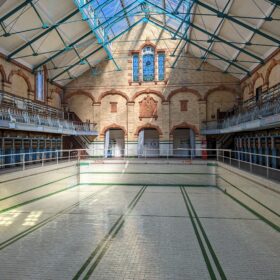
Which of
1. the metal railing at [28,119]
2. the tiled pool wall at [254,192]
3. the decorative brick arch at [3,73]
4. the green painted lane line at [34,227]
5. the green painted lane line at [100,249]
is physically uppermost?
the decorative brick arch at [3,73]

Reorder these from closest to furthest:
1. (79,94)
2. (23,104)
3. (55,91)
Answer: (23,104)
(55,91)
(79,94)

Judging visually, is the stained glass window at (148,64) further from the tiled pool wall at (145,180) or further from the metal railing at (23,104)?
the tiled pool wall at (145,180)

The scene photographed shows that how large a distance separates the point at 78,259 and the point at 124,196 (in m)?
7.77

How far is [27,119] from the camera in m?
14.2

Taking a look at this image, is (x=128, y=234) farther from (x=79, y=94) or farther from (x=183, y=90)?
(x=79, y=94)

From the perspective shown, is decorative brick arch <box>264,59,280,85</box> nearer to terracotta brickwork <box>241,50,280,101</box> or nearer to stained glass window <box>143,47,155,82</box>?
terracotta brickwork <box>241,50,280,101</box>

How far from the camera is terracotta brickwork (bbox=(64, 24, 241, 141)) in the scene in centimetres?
2408

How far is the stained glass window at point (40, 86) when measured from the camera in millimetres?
20938

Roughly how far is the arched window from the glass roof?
244cm

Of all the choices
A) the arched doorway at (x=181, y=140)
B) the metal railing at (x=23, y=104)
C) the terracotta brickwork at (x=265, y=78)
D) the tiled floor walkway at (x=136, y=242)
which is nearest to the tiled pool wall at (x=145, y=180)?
the tiled floor walkway at (x=136, y=242)

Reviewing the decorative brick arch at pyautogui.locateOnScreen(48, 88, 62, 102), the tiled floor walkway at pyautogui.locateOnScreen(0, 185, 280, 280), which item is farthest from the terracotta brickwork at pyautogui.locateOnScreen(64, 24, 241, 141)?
the tiled floor walkway at pyautogui.locateOnScreen(0, 185, 280, 280)

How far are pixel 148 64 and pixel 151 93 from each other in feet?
9.14

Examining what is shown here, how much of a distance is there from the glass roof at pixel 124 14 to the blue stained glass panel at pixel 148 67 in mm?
2963

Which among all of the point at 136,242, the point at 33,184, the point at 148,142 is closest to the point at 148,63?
the point at 148,142
